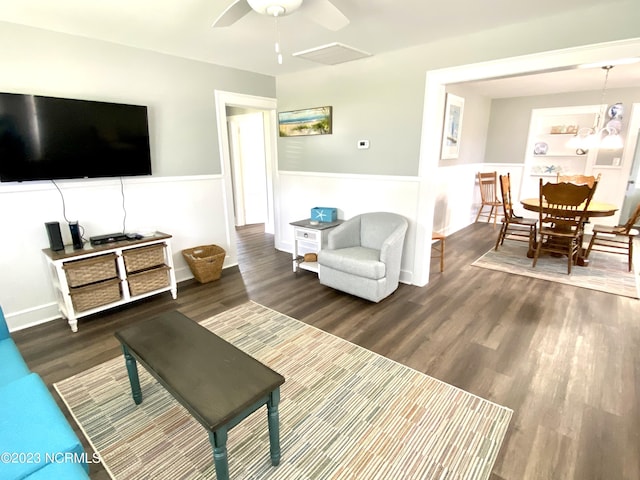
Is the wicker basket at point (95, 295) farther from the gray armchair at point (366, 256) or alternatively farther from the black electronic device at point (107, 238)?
the gray armchair at point (366, 256)

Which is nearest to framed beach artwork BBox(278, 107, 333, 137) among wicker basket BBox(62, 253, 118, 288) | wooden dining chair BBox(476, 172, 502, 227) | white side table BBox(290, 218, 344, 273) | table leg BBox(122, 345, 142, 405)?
white side table BBox(290, 218, 344, 273)

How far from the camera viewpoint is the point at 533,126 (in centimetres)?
628

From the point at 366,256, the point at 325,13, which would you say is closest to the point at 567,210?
the point at 366,256

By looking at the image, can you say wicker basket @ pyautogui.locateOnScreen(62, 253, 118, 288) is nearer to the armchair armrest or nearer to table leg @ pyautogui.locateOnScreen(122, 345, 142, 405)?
table leg @ pyautogui.locateOnScreen(122, 345, 142, 405)

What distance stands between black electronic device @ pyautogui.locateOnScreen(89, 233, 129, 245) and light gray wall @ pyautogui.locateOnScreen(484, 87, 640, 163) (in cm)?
690

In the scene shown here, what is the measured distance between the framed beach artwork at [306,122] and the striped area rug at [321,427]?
2.86 m

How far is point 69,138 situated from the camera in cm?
276

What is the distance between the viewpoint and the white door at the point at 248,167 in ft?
20.2

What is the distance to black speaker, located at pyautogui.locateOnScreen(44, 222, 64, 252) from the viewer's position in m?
2.72

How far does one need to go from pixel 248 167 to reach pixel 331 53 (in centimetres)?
391

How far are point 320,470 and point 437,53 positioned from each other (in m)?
3.46

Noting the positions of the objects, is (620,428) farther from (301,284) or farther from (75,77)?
(75,77)

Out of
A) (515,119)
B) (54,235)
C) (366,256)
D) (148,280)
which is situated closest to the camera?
(54,235)

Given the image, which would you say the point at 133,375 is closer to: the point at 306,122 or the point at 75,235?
the point at 75,235
